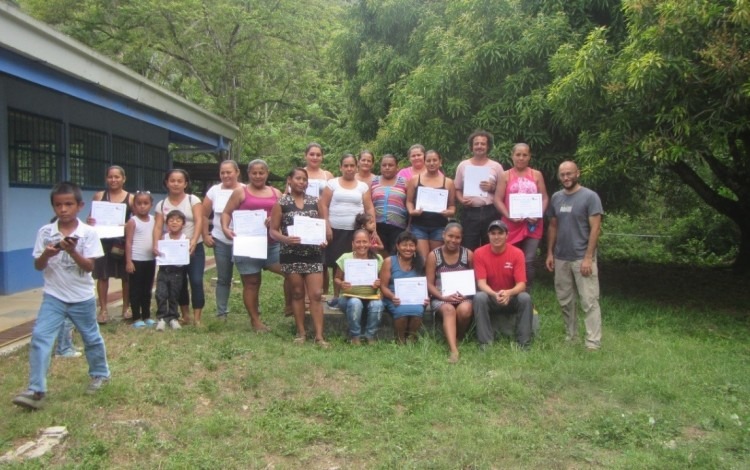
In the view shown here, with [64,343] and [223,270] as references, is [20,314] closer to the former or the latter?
[64,343]

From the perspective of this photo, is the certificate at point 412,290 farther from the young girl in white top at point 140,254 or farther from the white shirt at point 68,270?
the white shirt at point 68,270

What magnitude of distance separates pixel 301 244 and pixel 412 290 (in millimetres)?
1110

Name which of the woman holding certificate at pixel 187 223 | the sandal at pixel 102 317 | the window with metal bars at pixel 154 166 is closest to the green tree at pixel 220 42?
the window with metal bars at pixel 154 166

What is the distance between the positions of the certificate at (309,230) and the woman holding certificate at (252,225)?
17.6 inches

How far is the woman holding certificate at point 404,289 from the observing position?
572cm

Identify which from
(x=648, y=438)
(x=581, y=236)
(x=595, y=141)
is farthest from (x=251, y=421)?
(x=595, y=141)

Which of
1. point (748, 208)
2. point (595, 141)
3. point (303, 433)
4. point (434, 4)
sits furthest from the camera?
point (434, 4)

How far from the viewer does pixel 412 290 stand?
5715mm

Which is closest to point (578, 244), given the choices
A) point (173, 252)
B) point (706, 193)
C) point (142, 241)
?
point (173, 252)

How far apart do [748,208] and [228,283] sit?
370 inches

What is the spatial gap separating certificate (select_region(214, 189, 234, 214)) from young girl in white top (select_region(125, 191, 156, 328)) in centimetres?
64

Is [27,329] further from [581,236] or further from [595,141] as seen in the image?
[595,141]

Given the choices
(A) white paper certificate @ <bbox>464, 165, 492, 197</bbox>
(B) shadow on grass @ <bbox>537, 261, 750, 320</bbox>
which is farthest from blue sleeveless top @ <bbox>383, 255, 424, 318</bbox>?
(B) shadow on grass @ <bbox>537, 261, 750, 320</bbox>

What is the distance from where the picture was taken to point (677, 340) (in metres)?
6.43
